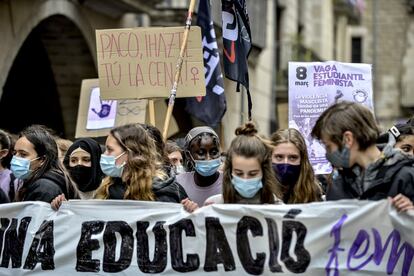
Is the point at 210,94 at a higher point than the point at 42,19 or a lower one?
lower

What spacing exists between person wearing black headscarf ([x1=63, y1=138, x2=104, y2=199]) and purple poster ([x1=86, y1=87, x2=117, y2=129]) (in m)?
2.76

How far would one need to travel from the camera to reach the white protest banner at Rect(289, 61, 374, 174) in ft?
25.4

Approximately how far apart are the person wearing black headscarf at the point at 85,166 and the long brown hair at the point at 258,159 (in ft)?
4.75

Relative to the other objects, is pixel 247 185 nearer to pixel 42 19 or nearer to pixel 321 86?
pixel 321 86

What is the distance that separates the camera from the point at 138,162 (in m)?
5.70

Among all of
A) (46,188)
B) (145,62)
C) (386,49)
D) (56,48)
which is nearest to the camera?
(46,188)

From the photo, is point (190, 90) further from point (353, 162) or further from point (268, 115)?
point (268, 115)

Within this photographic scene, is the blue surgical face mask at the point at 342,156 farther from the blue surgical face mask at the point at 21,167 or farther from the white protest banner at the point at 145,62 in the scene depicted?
the white protest banner at the point at 145,62

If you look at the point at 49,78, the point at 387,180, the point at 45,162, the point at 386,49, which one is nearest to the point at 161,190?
the point at 45,162

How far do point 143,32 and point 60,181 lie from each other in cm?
167

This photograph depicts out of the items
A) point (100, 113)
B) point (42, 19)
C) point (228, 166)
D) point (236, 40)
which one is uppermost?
point (42, 19)

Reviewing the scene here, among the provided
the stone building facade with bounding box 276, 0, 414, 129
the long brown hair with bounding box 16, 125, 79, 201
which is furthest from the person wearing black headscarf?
the stone building facade with bounding box 276, 0, 414, 129

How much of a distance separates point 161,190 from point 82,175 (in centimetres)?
107

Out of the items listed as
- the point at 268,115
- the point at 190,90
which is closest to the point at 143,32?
the point at 190,90
